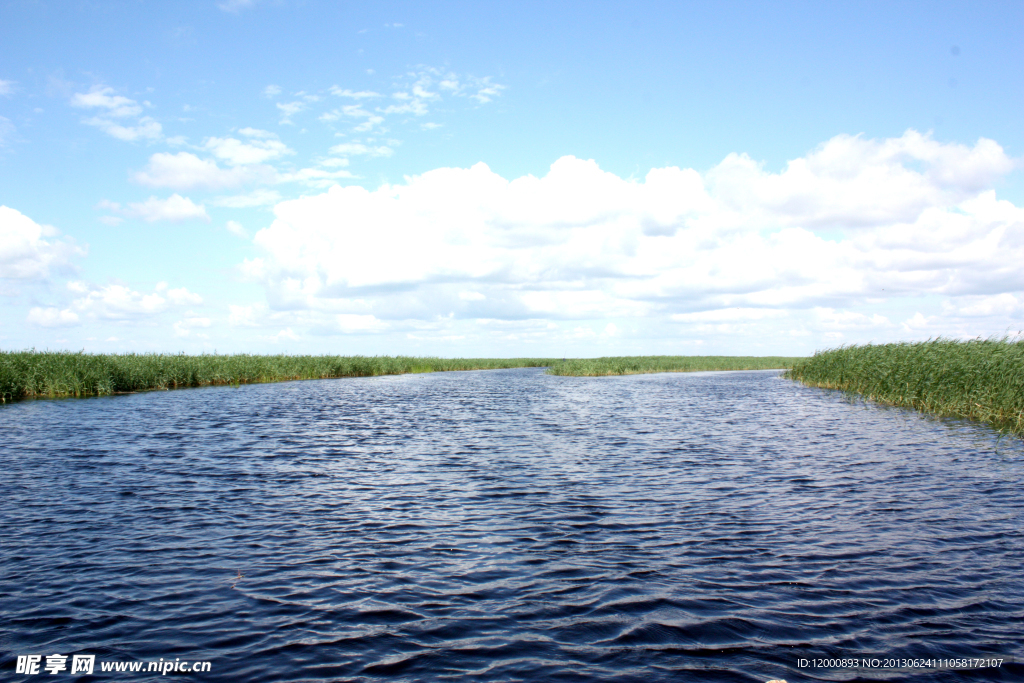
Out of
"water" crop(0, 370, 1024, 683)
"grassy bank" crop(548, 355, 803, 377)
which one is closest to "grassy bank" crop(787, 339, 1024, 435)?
"water" crop(0, 370, 1024, 683)

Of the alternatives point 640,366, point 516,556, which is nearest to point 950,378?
point 516,556

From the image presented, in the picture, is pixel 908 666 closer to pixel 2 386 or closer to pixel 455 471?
pixel 455 471

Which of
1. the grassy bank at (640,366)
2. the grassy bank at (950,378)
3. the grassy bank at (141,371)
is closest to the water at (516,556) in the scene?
the grassy bank at (950,378)

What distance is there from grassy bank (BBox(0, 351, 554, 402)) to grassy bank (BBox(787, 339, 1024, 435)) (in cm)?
5138

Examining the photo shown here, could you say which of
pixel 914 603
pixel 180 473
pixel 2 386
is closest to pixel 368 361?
pixel 2 386

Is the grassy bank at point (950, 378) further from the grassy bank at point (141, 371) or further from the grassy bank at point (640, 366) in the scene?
the grassy bank at point (141, 371)

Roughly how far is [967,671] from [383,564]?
7695 millimetres

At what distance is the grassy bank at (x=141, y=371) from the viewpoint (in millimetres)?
39316

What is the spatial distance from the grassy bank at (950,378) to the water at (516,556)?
4.50m

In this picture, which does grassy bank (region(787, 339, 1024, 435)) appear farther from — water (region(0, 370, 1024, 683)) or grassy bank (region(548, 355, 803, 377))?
grassy bank (region(548, 355, 803, 377))

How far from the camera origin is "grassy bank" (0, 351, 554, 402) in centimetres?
3932

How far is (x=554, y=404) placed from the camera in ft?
126

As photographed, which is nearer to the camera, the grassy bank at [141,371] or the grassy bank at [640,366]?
the grassy bank at [141,371]

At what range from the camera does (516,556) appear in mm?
9938
